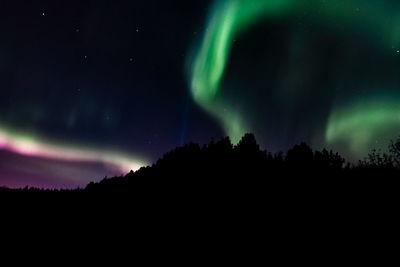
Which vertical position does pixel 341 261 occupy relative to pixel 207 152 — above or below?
below

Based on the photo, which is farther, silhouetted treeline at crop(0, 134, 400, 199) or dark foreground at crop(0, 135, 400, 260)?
silhouetted treeline at crop(0, 134, 400, 199)

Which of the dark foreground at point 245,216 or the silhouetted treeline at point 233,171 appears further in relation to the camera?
the silhouetted treeline at point 233,171

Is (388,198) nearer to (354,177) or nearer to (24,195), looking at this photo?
(354,177)

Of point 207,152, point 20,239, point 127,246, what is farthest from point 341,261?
point 207,152

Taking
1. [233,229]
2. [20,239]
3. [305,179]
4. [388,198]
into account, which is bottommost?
[20,239]

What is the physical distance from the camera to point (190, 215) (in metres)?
29.8

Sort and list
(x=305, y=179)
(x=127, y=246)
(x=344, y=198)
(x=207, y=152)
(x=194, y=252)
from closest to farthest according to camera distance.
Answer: (x=194, y=252) < (x=344, y=198) < (x=127, y=246) < (x=305, y=179) < (x=207, y=152)

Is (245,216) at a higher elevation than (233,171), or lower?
lower

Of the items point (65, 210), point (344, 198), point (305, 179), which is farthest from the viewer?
point (65, 210)

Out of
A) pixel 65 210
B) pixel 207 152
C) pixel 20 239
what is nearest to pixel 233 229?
pixel 20 239

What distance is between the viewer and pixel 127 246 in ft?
80.3

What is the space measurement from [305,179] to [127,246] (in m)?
18.0

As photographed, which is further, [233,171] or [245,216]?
[233,171]

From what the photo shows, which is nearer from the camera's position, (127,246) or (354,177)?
(127,246)
